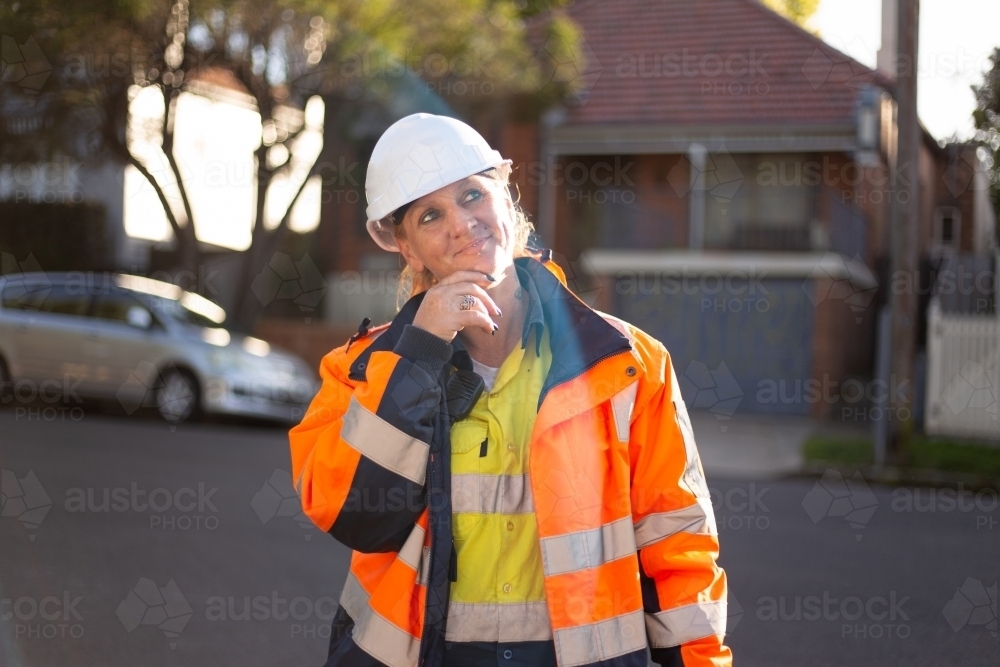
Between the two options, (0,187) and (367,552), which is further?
(0,187)

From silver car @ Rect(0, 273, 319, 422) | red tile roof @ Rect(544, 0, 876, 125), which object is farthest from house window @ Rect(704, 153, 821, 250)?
silver car @ Rect(0, 273, 319, 422)

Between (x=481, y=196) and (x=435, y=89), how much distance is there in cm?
1410

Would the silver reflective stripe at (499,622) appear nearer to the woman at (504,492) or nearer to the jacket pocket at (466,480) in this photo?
the woman at (504,492)

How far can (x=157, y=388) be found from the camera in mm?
13062

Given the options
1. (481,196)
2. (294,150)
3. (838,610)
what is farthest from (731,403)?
(481,196)

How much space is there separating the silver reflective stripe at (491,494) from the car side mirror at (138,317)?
462 inches

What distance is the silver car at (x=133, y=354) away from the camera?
1291 cm

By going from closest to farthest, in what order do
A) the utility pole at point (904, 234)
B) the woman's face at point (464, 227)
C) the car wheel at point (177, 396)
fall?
the woman's face at point (464, 227)
the utility pole at point (904, 234)
the car wheel at point (177, 396)

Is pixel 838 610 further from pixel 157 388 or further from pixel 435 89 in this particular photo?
pixel 435 89

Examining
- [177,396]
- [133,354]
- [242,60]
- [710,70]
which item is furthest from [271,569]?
[710,70]

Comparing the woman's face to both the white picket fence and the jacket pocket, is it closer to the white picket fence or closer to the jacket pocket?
the jacket pocket

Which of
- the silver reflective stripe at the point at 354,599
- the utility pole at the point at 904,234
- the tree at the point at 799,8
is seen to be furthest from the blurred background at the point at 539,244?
the tree at the point at 799,8

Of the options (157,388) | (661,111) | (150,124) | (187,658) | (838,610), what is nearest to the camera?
(187,658)

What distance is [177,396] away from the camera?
12953 millimetres
